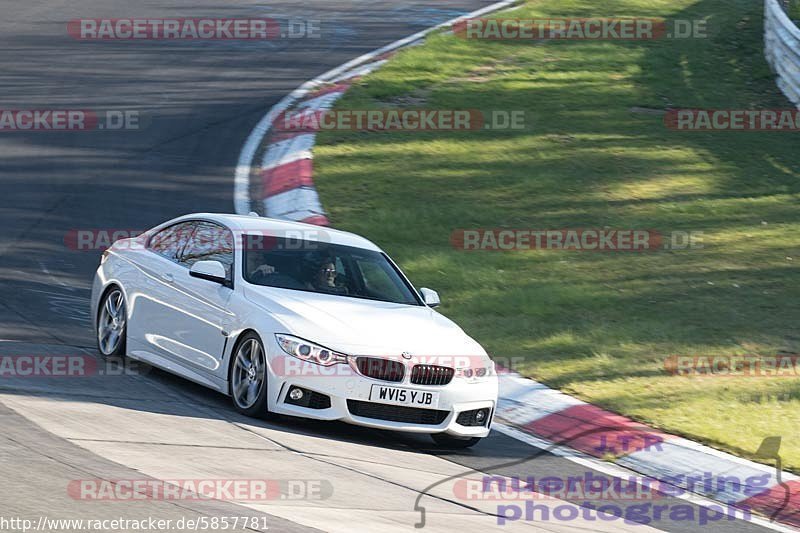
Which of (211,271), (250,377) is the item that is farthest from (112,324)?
(250,377)

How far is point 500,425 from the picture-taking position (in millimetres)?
9836

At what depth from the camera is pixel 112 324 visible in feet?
34.0

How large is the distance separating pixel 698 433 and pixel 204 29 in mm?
17950

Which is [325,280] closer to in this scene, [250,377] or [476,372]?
[250,377]

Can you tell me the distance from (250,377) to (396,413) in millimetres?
1057

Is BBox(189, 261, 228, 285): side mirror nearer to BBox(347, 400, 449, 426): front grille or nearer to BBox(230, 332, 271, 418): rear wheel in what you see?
BBox(230, 332, 271, 418): rear wheel

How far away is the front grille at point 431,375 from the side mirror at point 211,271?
5.59 ft

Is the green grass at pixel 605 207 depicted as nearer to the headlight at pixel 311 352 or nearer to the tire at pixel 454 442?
the tire at pixel 454 442

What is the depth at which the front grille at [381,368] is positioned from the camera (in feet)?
28.2

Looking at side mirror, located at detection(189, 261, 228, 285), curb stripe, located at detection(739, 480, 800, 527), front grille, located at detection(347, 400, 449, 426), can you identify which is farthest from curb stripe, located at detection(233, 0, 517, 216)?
curb stripe, located at detection(739, 480, 800, 527)

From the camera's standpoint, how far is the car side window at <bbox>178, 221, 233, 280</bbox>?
983cm

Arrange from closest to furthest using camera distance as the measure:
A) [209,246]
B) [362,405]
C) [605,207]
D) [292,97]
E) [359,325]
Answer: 1. [362,405]
2. [359,325]
3. [209,246]
4. [605,207]
5. [292,97]

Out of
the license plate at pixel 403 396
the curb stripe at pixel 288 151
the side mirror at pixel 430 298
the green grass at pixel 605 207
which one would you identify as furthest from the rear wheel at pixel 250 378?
the curb stripe at pixel 288 151

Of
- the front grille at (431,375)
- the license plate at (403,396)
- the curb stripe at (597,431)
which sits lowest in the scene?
the curb stripe at (597,431)
